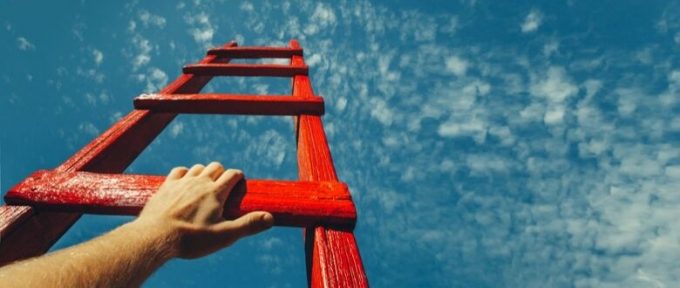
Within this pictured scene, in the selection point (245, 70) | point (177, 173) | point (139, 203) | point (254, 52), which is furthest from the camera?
point (254, 52)

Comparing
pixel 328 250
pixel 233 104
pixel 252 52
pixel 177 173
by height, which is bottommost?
pixel 328 250

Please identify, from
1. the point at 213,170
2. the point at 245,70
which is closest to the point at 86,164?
the point at 213,170

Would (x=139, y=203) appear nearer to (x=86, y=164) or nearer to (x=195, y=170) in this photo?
(x=195, y=170)

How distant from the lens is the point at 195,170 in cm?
165

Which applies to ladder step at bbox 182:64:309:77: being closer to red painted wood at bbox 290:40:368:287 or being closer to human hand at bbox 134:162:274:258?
red painted wood at bbox 290:40:368:287

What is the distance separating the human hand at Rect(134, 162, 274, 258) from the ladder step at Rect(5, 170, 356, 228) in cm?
6

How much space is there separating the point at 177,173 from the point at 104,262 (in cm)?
71

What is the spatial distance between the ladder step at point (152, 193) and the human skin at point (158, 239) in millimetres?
66

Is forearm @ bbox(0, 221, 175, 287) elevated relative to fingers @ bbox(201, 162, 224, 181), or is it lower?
lower

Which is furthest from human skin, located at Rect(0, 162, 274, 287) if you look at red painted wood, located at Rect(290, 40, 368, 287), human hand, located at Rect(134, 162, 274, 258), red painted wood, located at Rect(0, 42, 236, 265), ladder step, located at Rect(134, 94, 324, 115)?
ladder step, located at Rect(134, 94, 324, 115)

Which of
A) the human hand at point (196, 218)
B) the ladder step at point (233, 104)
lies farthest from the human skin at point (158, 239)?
the ladder step at point (233, 104)

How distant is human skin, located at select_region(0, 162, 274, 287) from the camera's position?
85 cm

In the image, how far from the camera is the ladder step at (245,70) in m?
3.43

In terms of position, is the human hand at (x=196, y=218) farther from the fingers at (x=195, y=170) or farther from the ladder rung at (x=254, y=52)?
the ladder rung at (x=254, y=52)
